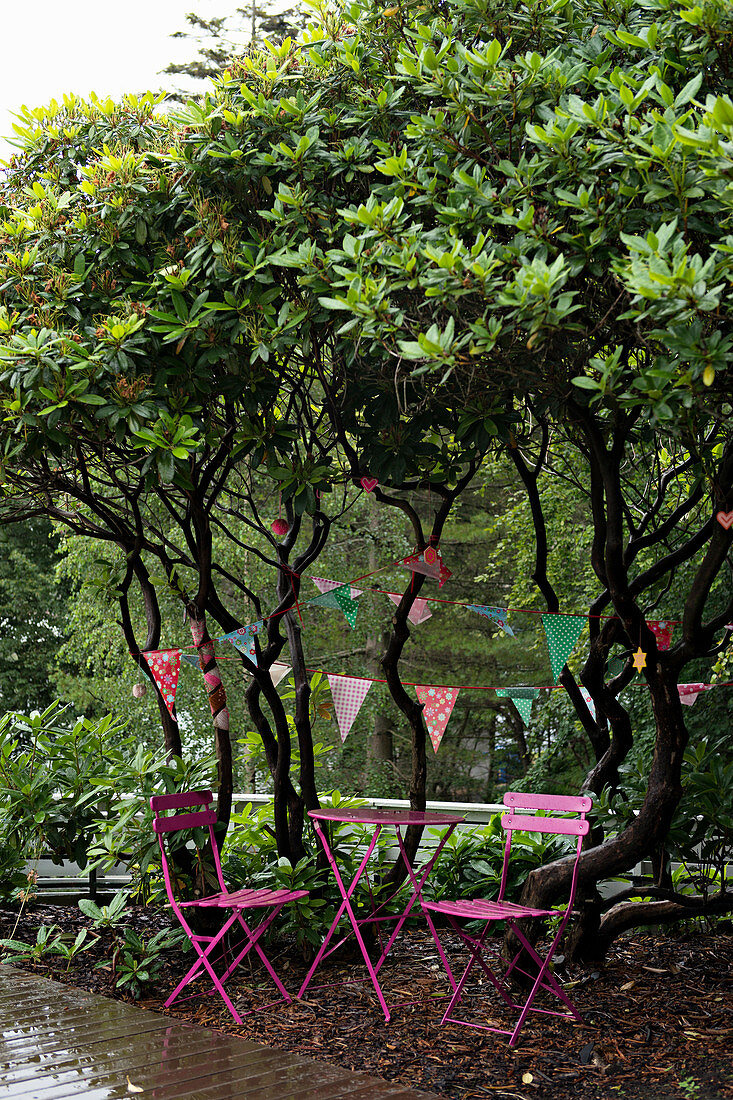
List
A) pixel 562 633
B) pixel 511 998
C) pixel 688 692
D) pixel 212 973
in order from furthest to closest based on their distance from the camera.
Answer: pixel 688 692
pixel 562 633
pixel 511 998
pixel 212 973

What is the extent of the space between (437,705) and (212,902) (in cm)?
142

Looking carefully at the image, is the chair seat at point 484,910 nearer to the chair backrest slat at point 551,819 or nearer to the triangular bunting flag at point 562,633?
the chair backrest slat at point 551,819

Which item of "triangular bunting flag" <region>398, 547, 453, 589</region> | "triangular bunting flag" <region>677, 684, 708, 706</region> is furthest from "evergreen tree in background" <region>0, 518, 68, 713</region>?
"triangular bunting flag" <region>677, 684, 708, 706</region>

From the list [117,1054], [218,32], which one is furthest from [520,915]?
[218,32]

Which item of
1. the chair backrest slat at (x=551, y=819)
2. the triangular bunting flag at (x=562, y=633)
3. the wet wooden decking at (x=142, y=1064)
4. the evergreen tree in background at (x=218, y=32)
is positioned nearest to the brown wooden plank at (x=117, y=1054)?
the wet wooden decking at (x=142, y=1064)

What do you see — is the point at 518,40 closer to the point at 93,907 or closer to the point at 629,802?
the point at 629,802

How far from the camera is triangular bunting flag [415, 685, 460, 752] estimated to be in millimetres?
4453

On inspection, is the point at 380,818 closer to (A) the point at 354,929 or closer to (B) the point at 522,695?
(A) the point at 354,929

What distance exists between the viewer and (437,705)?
178 inches

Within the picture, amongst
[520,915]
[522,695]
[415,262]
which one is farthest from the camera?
[522,695]

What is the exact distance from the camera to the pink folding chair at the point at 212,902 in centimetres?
357

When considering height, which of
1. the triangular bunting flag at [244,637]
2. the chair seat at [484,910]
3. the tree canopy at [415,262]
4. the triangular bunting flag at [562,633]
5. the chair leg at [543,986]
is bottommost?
the chair leg at [543,986]

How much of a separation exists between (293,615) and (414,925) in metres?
1.78

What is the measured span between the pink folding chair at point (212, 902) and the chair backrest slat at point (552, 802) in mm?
936
